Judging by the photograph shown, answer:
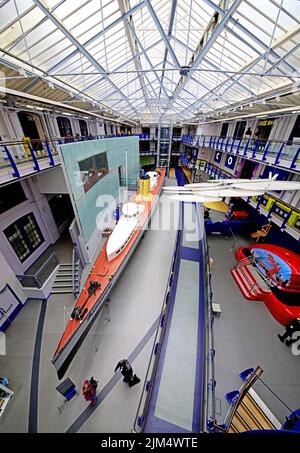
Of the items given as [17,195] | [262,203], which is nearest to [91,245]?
[17,195]

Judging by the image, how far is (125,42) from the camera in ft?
18.8

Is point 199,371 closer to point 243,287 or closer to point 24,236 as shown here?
point 243,287

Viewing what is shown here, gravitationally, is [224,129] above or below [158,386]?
above

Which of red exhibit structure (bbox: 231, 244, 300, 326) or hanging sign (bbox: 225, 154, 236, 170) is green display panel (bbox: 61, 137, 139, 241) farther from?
hanging sign (bbox: 225, 154, 236, 170)

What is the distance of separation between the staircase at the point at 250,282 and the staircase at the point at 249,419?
11.0 feet

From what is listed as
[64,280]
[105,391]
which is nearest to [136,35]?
[64,280]

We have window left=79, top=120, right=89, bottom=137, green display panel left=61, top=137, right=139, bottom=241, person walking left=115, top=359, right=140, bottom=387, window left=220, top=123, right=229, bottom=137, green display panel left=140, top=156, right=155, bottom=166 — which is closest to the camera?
person walking left=115, top=359, right=140, bottom=387

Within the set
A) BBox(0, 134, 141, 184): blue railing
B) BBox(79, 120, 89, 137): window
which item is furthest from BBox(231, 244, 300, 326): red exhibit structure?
BBox(79, 120, 89, 137): window

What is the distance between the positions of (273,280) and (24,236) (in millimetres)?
10264

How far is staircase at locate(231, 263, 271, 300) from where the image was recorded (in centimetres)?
634

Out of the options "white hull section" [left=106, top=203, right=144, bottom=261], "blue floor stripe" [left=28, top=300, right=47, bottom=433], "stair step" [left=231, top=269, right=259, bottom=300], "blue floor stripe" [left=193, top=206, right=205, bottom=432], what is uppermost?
"white hull section" [left=106, top=203, right=144, bottom=261]

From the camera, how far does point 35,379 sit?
4.31 m

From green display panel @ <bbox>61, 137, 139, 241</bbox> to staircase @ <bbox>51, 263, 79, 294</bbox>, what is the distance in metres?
1.54

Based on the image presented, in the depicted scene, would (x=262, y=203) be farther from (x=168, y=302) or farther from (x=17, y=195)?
(x=17, y=195)
